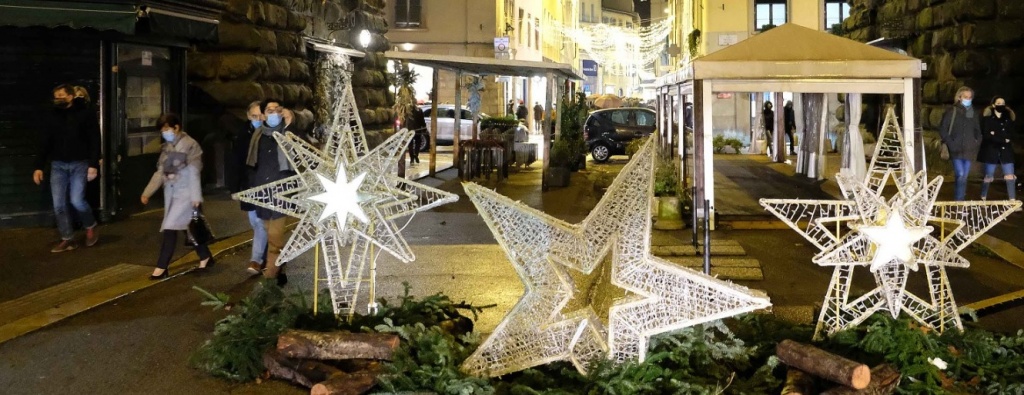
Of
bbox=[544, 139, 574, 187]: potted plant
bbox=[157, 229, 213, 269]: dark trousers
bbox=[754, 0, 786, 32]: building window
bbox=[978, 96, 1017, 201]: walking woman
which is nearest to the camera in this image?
bbox=[157, 229, 213, 269]: dark trousers

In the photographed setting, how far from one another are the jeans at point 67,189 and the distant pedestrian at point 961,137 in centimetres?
1070

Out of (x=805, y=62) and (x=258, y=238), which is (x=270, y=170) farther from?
(x=805, y=62)

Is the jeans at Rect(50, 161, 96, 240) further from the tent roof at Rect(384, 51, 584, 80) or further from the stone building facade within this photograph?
the tent roof at Rect(384, 51, 584, 80)

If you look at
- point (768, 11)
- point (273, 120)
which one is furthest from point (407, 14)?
point (273, 120)

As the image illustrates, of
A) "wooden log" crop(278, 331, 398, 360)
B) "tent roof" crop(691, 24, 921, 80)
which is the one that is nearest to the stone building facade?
"tent roof" crop(691, 24, 921, 80)

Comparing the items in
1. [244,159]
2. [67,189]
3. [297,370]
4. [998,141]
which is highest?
[998,141]

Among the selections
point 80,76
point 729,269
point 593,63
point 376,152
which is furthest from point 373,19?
point 593,63

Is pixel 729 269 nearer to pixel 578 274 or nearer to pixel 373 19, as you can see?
pixel 578 274

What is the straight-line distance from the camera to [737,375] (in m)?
5.93

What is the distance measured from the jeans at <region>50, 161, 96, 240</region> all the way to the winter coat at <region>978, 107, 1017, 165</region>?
436 inches

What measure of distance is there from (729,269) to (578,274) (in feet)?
15.5

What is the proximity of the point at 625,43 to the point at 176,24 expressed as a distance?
4803cm

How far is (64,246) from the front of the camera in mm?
11836

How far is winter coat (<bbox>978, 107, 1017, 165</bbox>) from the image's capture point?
13805 millimetres
